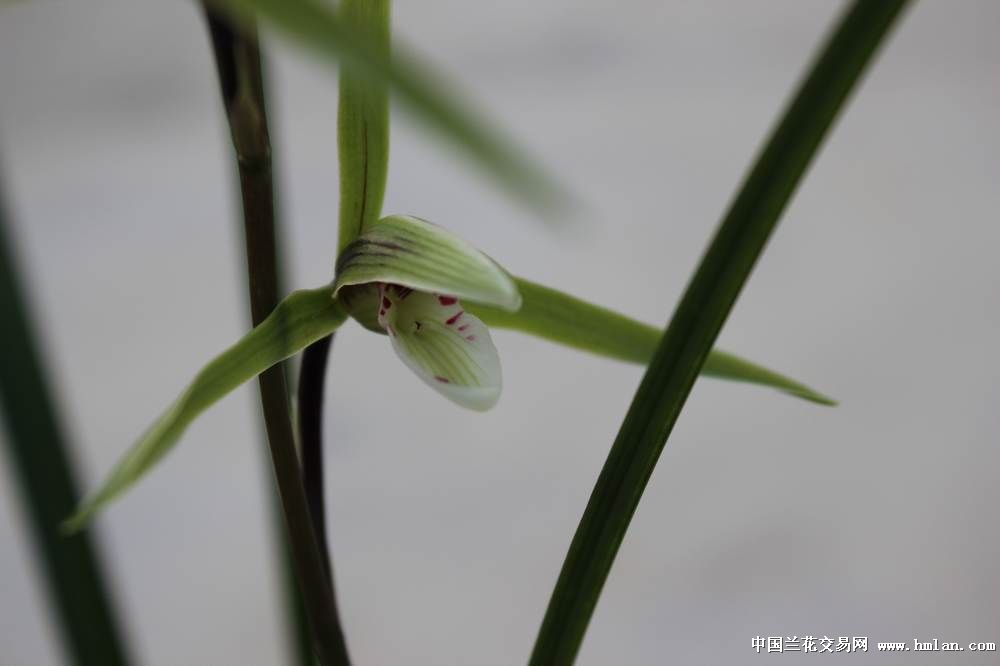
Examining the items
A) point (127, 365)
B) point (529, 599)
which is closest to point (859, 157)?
point (529, 599)

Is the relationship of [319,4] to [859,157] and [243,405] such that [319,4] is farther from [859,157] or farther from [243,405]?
[859,157]

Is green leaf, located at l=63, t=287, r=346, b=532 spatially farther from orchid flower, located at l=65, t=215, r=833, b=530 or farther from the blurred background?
the blurred background

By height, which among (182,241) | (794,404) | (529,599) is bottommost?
(529,599)

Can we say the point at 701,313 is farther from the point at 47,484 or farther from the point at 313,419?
the point at 47,484

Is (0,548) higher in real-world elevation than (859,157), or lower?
lower

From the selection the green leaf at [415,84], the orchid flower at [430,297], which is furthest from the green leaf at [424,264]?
the green leaf at [415,84]

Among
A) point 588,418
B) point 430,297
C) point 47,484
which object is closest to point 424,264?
point 430,297

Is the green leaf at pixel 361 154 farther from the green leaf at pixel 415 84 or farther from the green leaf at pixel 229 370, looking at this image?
the green leaf at pixel 415 84
